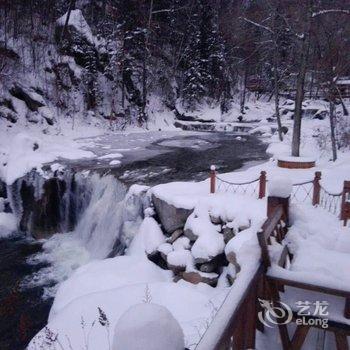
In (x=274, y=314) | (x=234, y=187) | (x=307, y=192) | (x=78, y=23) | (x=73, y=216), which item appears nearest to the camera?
(x=274, y=314)

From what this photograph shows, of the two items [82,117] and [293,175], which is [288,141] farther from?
[82,117]

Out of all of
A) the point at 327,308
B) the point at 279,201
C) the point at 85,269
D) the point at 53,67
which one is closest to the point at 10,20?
the point at 53,67

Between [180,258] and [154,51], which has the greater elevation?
[154,51]

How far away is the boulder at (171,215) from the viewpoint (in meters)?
8.77

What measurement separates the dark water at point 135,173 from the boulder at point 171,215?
7.83ft

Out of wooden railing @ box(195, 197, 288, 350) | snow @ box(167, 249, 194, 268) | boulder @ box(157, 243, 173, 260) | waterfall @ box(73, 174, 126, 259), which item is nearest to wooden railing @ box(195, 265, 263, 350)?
wooden railing @ box(195, 197, 288, 350)

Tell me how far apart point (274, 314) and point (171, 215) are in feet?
17.4

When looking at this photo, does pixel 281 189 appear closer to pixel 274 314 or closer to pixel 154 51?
pixel 274 314

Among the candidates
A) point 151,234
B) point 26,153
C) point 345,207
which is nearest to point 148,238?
point 151,234

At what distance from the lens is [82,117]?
23.0m

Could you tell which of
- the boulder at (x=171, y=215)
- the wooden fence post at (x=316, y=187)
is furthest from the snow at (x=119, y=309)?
the wooden fence post at (x=316, y=187)

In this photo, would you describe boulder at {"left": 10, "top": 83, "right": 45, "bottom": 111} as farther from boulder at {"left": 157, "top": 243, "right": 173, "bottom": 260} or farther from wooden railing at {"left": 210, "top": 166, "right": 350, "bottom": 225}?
boulder at {"left": 157, "top": 243, "right": 173, "bottom": 260}

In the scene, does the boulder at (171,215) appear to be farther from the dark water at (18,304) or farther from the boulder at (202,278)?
the dark water at (18,304)

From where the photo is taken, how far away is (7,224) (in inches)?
498
